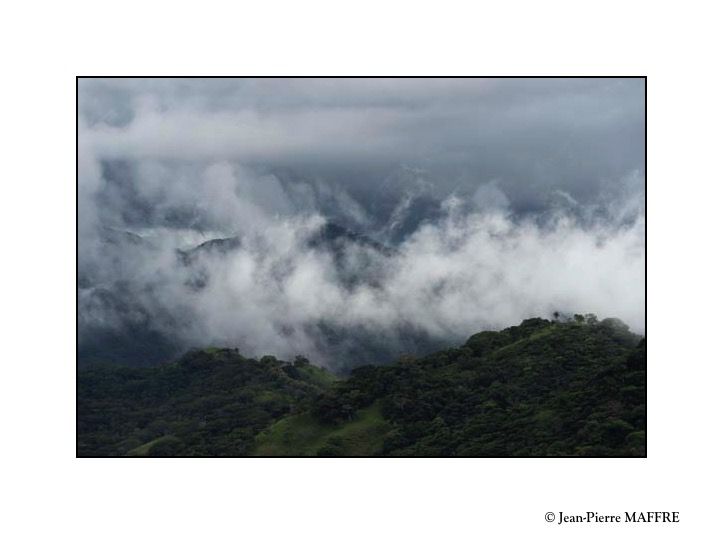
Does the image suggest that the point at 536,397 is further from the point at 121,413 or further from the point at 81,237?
the point at 81,237

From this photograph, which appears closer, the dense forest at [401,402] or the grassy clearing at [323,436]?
the dense forest at [401,402]

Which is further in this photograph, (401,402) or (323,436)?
(401,402)

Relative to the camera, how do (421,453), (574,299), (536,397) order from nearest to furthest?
(421,453), (536,397), (574,299)

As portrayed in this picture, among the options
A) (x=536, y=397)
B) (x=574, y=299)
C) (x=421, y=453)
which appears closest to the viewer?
(x=421, y=453)

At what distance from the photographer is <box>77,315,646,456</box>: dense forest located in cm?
2983

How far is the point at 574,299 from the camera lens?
33469 mm

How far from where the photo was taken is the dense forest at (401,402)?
29828 mm

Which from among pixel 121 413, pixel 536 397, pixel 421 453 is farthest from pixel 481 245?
pixel 121 413

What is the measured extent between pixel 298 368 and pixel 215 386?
2.54 m

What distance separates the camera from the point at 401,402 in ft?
103

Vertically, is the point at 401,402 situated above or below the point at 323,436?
above

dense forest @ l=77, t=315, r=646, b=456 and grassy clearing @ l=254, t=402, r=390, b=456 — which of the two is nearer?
dense forest @ l=77, t=315, r=646, b=456

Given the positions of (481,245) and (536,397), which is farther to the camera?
(481,245)

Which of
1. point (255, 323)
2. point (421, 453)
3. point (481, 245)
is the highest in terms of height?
point (481, 245)
